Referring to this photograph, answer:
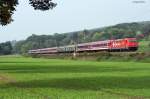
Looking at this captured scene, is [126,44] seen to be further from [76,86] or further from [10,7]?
[76,86]

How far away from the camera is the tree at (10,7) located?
1091 inches

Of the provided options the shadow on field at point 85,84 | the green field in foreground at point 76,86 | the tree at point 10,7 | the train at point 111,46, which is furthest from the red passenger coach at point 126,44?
the shadow on field at point 85,84

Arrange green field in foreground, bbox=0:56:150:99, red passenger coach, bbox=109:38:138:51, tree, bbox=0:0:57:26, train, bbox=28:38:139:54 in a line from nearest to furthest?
green field in foreground, bbox=0:56:150:99, tree, bbox=0:0:57:26, red passenger coach, bbox=109:38:138:51, train, bbox=28:38:139:54

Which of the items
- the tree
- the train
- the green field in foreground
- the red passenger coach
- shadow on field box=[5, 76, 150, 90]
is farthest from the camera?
the train

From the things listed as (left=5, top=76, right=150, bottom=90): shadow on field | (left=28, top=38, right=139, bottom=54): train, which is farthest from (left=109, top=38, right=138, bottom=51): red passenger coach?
(left=5, top=76, right=150, bottom=90): shadow on field

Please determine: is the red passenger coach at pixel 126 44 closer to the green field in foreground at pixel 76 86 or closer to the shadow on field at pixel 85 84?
the green field in foreground at pixel 76 86

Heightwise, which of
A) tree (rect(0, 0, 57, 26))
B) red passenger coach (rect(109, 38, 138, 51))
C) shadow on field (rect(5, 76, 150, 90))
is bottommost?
shadow on field (rect(5, 76, 150, 90))

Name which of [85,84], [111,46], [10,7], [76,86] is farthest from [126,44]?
[76,86]

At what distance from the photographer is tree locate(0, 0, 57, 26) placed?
2770 cm

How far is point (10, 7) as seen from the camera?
2964 centimetres

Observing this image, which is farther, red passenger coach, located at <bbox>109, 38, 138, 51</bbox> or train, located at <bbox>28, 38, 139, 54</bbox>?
train, located at <bbox>28, 38, 139, 54</bbox>

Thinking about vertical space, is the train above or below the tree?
below

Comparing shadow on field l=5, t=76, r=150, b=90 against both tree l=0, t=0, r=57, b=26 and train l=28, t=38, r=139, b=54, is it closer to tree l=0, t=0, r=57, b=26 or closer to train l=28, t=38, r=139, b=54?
tree l=0, t=0, r=57, b=26

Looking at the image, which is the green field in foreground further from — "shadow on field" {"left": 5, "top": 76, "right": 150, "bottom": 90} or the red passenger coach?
the red passenger coach
